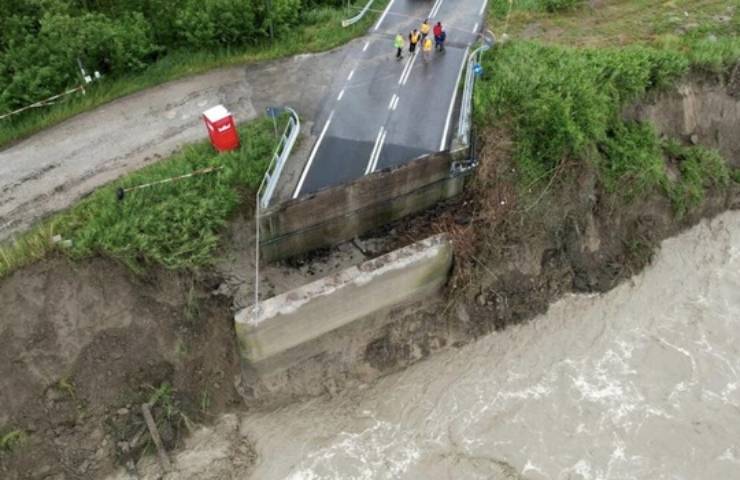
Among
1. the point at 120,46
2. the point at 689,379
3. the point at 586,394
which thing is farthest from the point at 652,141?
the point at 120,46

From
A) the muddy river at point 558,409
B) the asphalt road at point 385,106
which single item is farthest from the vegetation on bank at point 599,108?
the muddy river at point 558,409

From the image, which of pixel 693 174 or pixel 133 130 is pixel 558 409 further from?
pixel 133 130

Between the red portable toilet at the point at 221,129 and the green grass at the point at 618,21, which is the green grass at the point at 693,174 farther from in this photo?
the red portable toilet at the point at 221,129

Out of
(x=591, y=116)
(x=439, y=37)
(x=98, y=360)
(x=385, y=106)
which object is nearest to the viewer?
(x=98, y=360)

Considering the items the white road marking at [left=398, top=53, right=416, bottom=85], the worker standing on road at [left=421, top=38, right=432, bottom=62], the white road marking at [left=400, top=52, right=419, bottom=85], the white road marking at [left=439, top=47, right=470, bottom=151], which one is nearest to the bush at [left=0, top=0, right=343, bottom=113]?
Result: the white road marking at [left=398, top=53, right=416, bottom=85]

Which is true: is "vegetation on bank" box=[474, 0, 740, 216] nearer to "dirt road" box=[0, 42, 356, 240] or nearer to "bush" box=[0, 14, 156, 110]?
"dirt road" box=[0, 42, 356, 240]

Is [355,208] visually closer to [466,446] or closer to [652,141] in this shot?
[466,446]

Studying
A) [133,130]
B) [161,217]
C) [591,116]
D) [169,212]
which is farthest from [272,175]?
A: [591,116]
